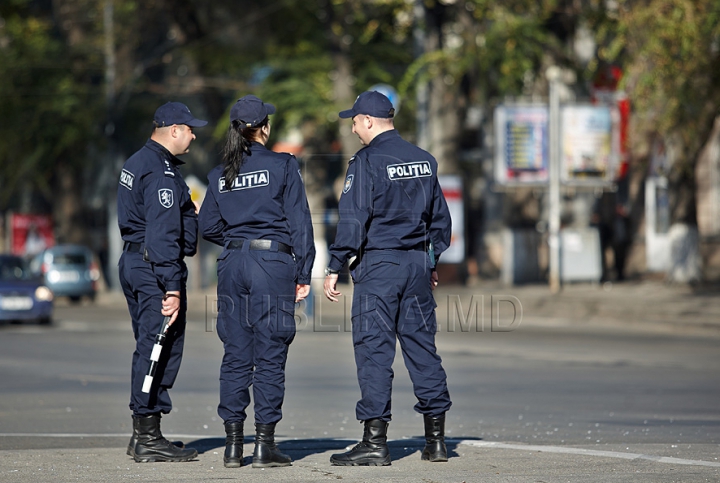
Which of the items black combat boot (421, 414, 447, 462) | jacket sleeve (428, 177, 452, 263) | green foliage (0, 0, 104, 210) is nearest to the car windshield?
green foliage (0, 0, 104, 210)

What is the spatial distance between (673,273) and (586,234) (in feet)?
8.75

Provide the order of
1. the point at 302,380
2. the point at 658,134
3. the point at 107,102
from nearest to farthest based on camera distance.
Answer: the point at 302,380, the point at 658,134, the point at 107,102

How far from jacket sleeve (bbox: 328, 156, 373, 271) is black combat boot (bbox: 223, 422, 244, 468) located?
3.35 ft

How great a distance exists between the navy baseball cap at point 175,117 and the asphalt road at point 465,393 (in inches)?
78.3

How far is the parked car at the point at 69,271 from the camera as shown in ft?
105

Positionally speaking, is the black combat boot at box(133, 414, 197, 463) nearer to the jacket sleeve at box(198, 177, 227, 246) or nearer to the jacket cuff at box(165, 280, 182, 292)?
the jacket cuff at box(165, 280, 182, 292)

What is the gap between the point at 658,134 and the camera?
22.3 metres

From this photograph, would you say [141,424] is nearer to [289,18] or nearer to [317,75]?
[317,75]

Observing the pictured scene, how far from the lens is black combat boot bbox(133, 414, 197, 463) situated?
22.6 ft

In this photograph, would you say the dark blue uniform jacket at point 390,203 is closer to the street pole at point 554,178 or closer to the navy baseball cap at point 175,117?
the navy baseball cap at point 175,117

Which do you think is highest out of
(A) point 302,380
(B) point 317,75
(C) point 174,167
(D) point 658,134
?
(B) point 317,75

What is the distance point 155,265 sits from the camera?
Result: 692 centimetres

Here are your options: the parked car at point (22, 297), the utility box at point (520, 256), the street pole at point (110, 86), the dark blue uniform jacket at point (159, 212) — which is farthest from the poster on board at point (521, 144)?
the dark blue uniform jacket at point (159, 212)

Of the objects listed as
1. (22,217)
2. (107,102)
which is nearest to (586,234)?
(107,102)
